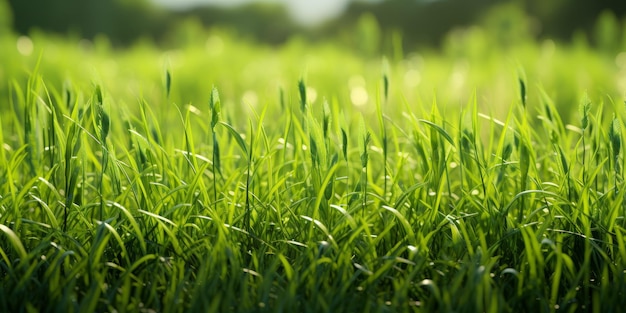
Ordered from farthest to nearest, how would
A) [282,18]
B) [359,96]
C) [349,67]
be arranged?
[282,18]
[349,67]
[359,96]

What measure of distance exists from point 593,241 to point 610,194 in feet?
0.40

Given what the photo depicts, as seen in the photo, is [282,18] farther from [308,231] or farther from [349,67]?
[308,231]

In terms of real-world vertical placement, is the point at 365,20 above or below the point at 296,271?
above

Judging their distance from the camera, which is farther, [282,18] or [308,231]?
[282,18]

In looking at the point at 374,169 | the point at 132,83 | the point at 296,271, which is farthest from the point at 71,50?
the point at 296,271

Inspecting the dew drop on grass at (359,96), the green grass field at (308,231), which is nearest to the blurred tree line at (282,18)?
the dew drop on grass at (359,96)

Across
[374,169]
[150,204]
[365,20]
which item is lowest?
[374,169]

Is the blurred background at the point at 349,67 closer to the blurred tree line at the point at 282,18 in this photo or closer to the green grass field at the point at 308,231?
the green grass field at the point at 308,231

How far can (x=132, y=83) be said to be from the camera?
405 centimetres

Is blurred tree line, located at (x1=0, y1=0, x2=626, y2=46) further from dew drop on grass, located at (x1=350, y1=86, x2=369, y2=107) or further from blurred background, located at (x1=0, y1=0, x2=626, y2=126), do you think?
dew drop on grass, located at (x1=350, y1=86, x2=369, y2=107)

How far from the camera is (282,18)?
630 inches

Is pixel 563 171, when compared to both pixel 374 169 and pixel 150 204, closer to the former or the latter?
pixel 374 169

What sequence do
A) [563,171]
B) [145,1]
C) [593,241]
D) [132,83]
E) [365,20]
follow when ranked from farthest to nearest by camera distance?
[145,1]
[132,83]
[365,20]
[563,171]
[593,241]

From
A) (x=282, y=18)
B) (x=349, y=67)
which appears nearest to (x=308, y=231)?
(x=349, y=67)
